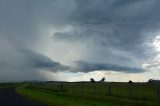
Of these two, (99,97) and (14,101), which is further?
(99,97)

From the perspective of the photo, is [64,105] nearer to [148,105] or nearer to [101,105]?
[101,105]

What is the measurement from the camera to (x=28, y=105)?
34.2 m

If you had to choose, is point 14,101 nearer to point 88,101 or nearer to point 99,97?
point 88,101

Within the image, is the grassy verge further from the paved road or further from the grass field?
the paved road

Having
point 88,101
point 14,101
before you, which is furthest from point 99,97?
point 14,101

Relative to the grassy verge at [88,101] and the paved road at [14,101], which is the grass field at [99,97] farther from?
the paved road at [14,101]

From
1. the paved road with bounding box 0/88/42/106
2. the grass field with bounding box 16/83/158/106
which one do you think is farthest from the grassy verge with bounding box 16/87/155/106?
the paved road with bounding box 0/88/42/106

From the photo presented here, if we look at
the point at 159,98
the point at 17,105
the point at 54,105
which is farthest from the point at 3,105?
the point at 159,98

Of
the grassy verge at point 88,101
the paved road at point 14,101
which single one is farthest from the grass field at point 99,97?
the paved road at point 14,101

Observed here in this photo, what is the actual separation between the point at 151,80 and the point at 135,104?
76811 millimetres

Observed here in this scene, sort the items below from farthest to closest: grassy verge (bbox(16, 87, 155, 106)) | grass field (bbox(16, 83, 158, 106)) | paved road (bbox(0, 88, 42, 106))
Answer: grass field (bbox(16, 83, 158, 106)), paved road (bbox(0, 88, 42, 106)), grassy verge (bbox(16, 87, 155, 106))

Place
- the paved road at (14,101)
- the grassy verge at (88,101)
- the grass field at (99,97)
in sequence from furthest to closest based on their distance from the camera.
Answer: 1. the grass field at (99,97)
2. the paved road at (14,101)
3. the grassy verge at (88,101)

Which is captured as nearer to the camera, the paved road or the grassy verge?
the grassy verge

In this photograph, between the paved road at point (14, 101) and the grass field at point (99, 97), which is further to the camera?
the grass field at point (99, 97)
